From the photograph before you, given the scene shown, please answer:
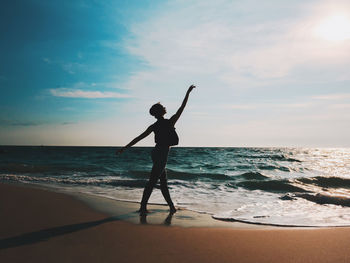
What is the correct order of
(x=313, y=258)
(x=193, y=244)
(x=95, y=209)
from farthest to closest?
(x=95, y=209) → (x=193, y=244) → (x=313, y=258)

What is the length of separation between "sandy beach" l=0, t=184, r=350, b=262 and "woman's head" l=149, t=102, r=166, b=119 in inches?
71.5

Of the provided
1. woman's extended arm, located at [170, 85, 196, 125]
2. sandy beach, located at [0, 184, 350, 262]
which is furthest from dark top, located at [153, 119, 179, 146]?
sandy beach, located at [0, 184, 350, 262]

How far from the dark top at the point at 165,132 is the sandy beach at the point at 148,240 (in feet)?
4.44

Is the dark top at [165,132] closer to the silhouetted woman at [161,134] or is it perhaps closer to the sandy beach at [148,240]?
the silhouetted woman at [161,134]

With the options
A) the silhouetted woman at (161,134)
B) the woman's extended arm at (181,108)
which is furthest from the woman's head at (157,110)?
the woman's extended arm at (181,108)

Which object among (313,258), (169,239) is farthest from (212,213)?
(313,258)

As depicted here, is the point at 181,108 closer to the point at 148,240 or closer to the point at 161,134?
the point at 161,134

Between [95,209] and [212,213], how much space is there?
2299mm

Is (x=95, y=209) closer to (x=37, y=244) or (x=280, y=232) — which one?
(x=37, y=244)

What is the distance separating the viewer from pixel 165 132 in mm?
4902

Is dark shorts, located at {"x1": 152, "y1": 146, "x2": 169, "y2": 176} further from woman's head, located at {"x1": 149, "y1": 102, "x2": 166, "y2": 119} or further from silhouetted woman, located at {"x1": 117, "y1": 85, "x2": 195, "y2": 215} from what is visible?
woman's head, located at {"x1": 149, "y1": 102, "x2": 166, "y2": 119}

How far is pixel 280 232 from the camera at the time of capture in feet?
11.9

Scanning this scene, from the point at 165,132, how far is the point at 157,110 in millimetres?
428

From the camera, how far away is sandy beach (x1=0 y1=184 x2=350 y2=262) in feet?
8.72
